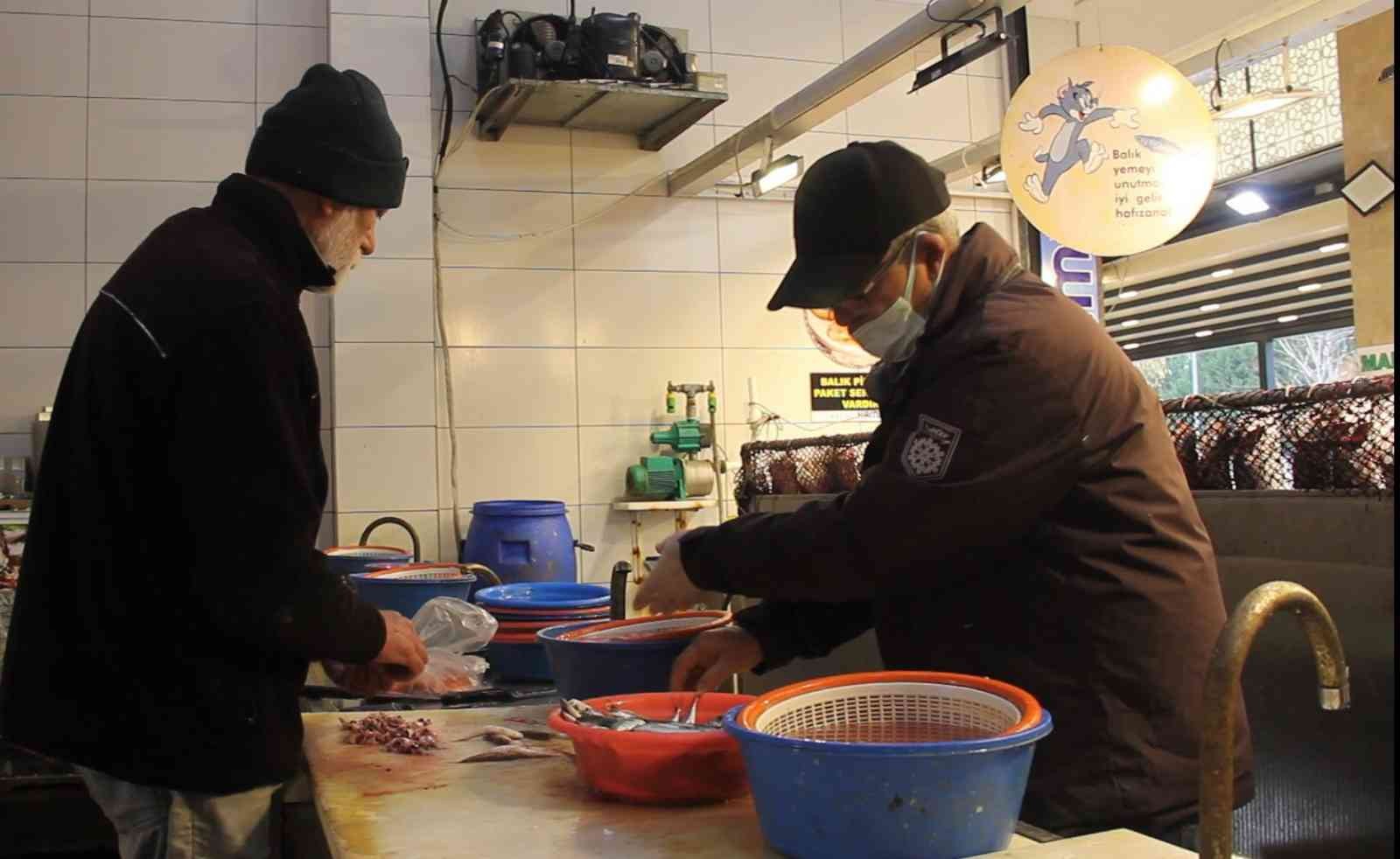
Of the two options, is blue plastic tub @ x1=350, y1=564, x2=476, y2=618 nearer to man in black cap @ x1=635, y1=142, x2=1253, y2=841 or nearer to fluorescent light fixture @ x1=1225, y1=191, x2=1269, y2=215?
man in black cap @ x1=635, y1=142, x2=1253, y2=841

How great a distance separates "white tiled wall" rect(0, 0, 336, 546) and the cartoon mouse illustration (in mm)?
2582

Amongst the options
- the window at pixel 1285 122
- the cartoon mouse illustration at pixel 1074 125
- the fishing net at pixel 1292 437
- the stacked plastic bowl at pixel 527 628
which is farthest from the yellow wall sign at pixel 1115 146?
the stacked plastic bowl at pixel 527 628

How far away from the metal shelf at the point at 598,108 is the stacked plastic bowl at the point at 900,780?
390 cm

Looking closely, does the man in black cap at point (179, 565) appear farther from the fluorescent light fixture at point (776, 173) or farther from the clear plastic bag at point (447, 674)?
the fluorescent light fixture at point (776, 173)

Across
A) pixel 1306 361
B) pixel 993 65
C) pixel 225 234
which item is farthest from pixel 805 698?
pixel 1306 361

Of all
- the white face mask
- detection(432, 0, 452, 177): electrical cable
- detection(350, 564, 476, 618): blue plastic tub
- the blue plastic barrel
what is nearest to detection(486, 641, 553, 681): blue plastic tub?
detection(350, 564, 476, 618): blue plastic tub

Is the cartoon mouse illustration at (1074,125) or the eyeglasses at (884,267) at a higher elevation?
the cartoon mouse illustration at (1074,125)

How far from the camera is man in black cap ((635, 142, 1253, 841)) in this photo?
4.88 feet

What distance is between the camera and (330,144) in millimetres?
1744

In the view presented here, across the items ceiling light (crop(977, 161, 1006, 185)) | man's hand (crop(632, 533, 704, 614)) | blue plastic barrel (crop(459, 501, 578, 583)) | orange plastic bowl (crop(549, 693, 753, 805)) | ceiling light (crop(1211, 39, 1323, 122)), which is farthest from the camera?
ceiling light (crop(977, 161, 1006, 185))

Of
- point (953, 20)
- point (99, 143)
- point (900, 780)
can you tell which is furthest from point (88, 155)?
point (900, 780)

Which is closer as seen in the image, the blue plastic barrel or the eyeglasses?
the eyeglasses

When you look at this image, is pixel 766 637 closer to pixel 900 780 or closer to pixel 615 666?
pixel 615 666

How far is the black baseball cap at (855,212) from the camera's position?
5.65ft
